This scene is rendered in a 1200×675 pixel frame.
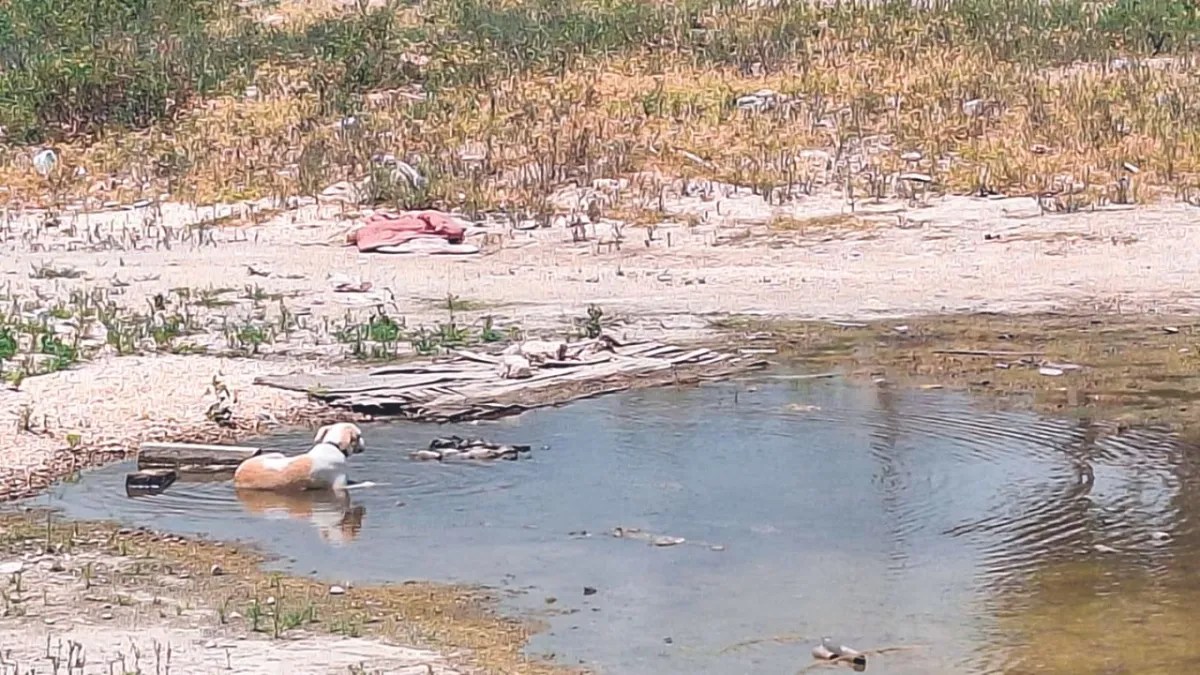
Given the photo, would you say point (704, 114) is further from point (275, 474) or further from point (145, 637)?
point (145, 637)

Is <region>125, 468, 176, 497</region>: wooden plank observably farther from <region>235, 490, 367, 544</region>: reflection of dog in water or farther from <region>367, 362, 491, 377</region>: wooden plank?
<region>367, 362, 491, 377</region>: wooden plank

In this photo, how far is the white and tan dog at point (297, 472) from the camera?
26.3 ft

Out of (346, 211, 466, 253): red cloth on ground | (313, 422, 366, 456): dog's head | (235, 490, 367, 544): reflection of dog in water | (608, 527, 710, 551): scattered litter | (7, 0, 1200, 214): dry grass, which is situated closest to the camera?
(608, 527, 710, 551): scattered litter

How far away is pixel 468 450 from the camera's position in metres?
8.67

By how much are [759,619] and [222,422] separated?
3883mm

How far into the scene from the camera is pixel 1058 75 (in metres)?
20.0

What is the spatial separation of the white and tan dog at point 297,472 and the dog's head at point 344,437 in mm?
150

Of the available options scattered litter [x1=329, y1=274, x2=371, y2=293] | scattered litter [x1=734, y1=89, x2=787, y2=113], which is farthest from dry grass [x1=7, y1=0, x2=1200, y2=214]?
scattered litter [x1=329, y1=274, x2=371, y2=293]

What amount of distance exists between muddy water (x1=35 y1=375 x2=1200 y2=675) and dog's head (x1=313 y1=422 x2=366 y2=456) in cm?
9

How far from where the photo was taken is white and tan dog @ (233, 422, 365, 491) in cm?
802

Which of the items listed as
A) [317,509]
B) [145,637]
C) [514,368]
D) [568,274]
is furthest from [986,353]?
[145,637]

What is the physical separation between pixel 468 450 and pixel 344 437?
0.56 meters

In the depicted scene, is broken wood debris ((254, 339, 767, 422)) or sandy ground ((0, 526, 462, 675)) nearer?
sandy ground ((0, 526, 462, 675))

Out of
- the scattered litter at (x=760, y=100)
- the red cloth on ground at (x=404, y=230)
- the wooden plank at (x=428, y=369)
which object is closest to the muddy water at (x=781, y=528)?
the wooden plank at (x=428, y=369)
